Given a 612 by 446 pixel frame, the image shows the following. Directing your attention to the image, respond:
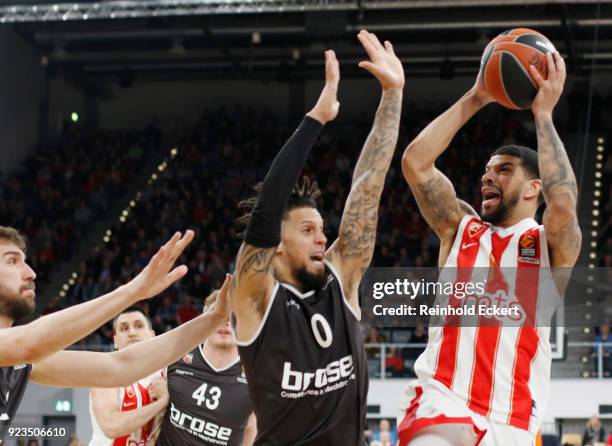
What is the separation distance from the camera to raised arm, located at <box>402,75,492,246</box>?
4793 millimetres

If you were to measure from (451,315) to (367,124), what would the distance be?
2057 centimetres

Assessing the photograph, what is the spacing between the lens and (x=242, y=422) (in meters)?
6.06

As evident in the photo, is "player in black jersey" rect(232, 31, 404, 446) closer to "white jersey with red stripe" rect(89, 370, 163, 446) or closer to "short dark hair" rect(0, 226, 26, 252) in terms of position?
"short dark hair" rect(0, 226, 26, 252)

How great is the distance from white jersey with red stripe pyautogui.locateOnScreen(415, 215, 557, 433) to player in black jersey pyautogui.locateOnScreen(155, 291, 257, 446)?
1.79 meters

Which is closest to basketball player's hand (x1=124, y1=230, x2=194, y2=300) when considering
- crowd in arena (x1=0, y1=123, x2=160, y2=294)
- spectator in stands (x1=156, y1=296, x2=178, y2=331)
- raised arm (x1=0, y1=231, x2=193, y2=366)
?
raised arm (x1=0, y1=231, x2=193, y2=366)

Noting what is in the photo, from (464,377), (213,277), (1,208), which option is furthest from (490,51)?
(1,208)

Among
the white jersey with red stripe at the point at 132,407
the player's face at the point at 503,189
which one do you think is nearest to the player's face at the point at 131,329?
the white jersey with red stripe at the point at 132,407

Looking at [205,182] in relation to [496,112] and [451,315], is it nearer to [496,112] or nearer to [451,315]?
[496,112]

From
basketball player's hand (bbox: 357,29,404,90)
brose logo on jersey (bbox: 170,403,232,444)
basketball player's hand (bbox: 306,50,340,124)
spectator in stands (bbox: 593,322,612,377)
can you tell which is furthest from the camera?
spectator in stands (bbox: 593,322,612,377)

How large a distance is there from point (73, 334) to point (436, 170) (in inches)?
85.7

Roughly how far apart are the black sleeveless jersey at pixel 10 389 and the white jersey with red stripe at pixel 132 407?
75.9 inches

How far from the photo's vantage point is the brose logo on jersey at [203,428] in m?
5.97

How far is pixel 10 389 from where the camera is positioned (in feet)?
14.1

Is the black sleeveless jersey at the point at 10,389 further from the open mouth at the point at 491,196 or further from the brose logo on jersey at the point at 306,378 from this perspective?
the open mouth at the point at 491,196
